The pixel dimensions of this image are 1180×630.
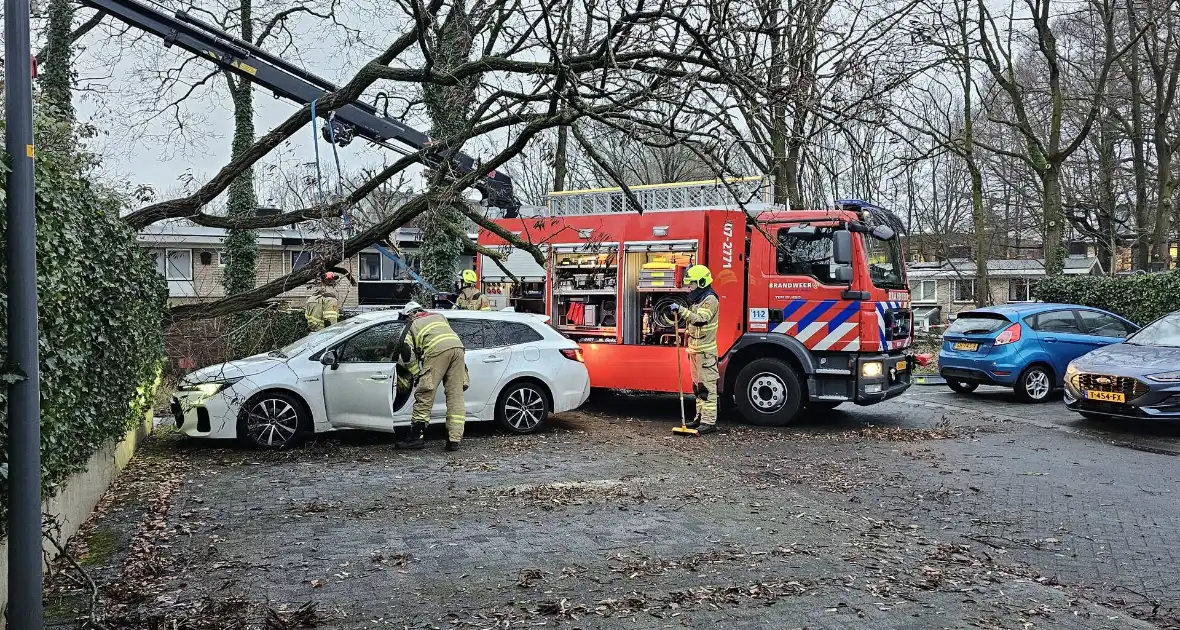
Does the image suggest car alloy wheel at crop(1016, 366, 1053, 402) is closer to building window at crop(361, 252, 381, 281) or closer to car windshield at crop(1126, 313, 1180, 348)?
car windshield at crop(1126, 313, 1180, 348)

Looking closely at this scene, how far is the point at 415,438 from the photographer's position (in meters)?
9.91

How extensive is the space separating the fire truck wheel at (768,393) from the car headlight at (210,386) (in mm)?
5973

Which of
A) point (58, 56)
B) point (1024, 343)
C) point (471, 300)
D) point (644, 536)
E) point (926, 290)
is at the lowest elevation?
point (644, 536)

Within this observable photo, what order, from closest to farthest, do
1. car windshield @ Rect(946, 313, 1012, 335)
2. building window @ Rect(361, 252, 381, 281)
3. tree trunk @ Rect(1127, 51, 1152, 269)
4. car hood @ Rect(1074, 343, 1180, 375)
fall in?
car hood @ Rect(1074, 343, 1180, 375) → car windshield @ Rect(946, 313, 1012, 335) → tree trunk @ Rect(1127, 51, 1152, 269) → building window @ Rect(361, 252, 381, 281)

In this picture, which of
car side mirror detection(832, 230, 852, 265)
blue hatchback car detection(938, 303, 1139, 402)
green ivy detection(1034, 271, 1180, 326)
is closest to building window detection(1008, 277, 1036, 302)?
green ivy detection(1034, 271, 1180, 326)

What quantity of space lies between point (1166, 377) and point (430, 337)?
8.21 m

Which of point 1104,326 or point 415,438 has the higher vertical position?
point 1104,326

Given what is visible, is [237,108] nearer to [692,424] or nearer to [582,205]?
[582,205]

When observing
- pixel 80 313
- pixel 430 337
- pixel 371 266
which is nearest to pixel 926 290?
pixel 371 266

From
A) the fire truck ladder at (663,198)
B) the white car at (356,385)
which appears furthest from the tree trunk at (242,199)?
the white car at (356,385)

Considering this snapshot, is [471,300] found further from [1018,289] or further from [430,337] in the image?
[1018,289]

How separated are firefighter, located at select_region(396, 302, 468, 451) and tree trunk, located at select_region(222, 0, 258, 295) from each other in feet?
37.1

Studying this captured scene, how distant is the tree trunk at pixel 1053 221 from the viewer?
22.4 m

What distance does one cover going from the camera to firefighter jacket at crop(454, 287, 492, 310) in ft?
43.5
